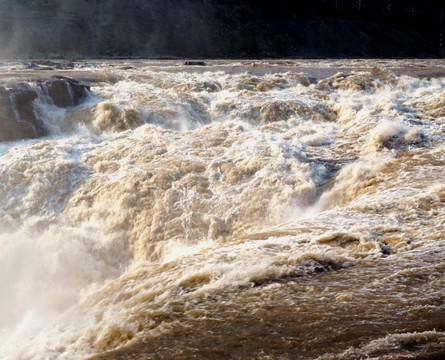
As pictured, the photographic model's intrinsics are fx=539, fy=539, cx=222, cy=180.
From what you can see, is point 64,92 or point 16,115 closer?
point 16,115

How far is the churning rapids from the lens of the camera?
13.8 ft

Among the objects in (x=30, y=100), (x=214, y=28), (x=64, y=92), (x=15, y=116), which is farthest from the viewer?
(x=214, y=28)

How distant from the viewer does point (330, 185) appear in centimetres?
835

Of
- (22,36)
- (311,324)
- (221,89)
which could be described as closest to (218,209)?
(311,324)

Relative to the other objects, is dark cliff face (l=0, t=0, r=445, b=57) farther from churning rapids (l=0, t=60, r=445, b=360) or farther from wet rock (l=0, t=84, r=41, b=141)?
wet rock (l=0, t=84, r=41, b=141)

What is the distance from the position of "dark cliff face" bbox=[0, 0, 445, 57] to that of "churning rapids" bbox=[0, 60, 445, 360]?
18326 mm

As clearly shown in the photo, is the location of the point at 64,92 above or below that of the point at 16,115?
above

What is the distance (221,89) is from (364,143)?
5.28 meters

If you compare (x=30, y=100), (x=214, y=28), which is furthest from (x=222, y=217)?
(x=214, y=28)

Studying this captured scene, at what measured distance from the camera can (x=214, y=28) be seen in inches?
1443

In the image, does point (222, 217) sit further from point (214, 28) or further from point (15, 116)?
point (214, 28)

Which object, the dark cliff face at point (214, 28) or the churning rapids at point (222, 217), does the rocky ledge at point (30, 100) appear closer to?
the churning rapids at point (222, 217)

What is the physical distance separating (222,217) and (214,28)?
30.7 metres

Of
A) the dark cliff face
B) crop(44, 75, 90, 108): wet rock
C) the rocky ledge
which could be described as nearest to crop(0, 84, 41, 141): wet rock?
the rocky ledge
